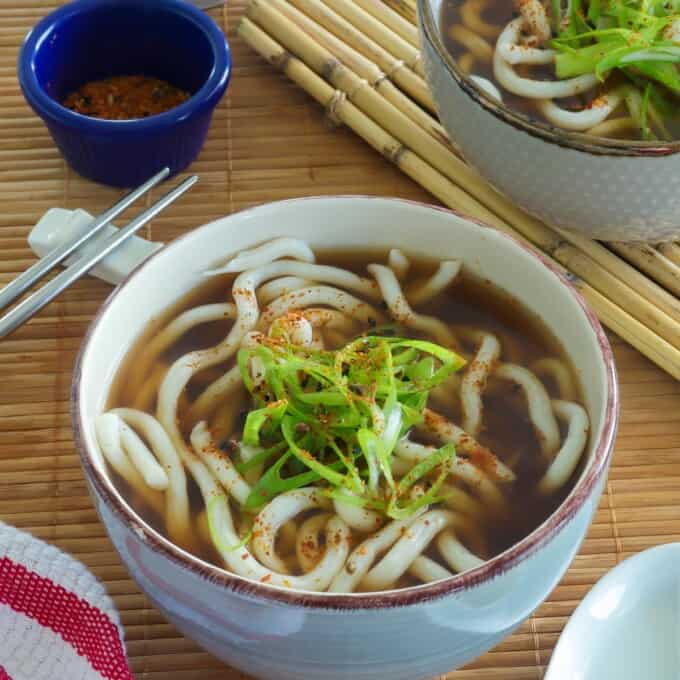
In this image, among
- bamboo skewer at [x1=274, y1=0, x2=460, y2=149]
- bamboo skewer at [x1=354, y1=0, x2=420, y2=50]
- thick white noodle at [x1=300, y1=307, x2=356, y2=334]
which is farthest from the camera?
bamboo skewer at [x1=354, y1=0, x2=420, y2=50]

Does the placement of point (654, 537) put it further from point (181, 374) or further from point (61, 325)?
point (61, 325)

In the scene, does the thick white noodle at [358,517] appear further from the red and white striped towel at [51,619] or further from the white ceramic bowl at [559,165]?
the white ceramic bowl at [559,165]

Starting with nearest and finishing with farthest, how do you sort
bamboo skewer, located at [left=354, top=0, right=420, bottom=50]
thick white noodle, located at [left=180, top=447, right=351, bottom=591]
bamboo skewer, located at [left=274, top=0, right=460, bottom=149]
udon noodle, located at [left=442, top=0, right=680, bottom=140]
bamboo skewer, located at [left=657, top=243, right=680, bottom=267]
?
thick white noodle, located at [left=180, top=447, right=351, bottom=591], udon noodle, located at [left=442, top=0, right=680, bottom=140], bamboo skewer, located at [left=657, top=243, right=680, bottom=267], bamboo skewer, located at [left=274, top=0, right=460, bottom=149], bamboo skewer, located at [left=354, top=0, right=420, bottom=50]

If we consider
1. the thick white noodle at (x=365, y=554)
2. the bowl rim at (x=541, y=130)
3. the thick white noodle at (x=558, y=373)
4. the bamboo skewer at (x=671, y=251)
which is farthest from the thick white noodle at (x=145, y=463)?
the bamboo skewer at (x=671, y=251)

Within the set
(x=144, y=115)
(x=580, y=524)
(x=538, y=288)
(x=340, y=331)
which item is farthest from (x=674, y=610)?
(x=144, y=115)

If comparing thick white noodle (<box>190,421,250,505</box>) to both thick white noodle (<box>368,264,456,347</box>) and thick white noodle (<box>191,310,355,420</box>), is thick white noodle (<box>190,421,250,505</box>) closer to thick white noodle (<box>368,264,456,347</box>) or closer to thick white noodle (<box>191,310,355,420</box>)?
thick white noodle (<box>191,310,355,420</box>)

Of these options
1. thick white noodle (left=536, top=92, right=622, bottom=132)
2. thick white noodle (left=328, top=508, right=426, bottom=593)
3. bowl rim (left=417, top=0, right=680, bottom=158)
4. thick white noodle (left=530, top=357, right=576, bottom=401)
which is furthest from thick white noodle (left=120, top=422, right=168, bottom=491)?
thick white noodle (left=536, top=92, right=622, bottom=132)

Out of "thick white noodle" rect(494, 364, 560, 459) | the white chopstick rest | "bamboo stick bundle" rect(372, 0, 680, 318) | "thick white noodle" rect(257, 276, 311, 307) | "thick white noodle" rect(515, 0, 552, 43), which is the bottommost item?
"bamboo stick bundle" rect(372, 0, 680, 318)
